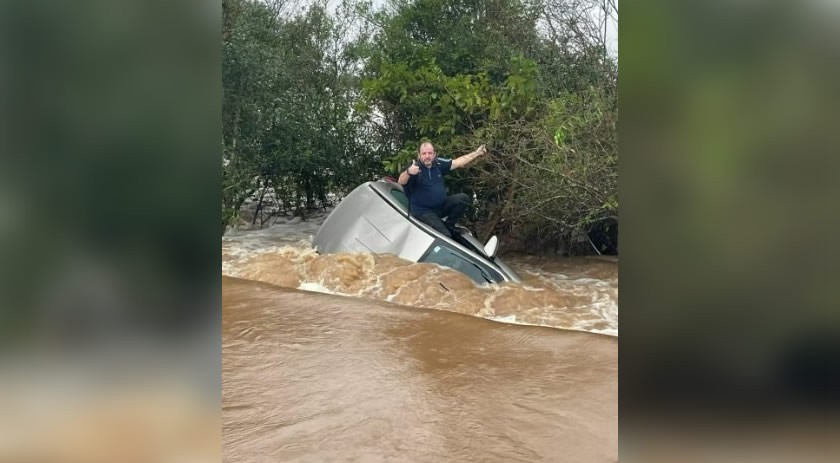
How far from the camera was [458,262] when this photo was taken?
7.20m

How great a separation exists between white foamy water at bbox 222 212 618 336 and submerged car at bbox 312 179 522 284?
0.13m

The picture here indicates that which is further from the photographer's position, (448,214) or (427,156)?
(448,214)

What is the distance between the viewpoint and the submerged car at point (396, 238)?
7223 millimetres

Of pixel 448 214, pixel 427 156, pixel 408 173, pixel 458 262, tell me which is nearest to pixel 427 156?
pixel 427 156

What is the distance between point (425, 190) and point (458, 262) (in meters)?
1.20

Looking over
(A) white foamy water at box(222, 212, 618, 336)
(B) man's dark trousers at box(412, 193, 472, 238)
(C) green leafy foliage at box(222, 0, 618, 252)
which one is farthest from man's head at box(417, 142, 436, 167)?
(A) white foamy water at box(222, 212, 618, 336)

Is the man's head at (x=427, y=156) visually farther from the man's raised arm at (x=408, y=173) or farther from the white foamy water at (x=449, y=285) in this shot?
the white foamy water at (x=449, y=285)

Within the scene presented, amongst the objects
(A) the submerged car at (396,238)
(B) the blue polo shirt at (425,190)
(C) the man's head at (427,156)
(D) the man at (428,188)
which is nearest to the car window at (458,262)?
(A) the submerged car at (396,238)

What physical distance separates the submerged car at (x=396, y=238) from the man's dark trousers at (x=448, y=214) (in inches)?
7.4

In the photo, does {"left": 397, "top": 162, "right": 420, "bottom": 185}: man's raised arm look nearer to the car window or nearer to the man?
the man

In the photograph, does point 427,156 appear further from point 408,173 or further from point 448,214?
point 448,214
